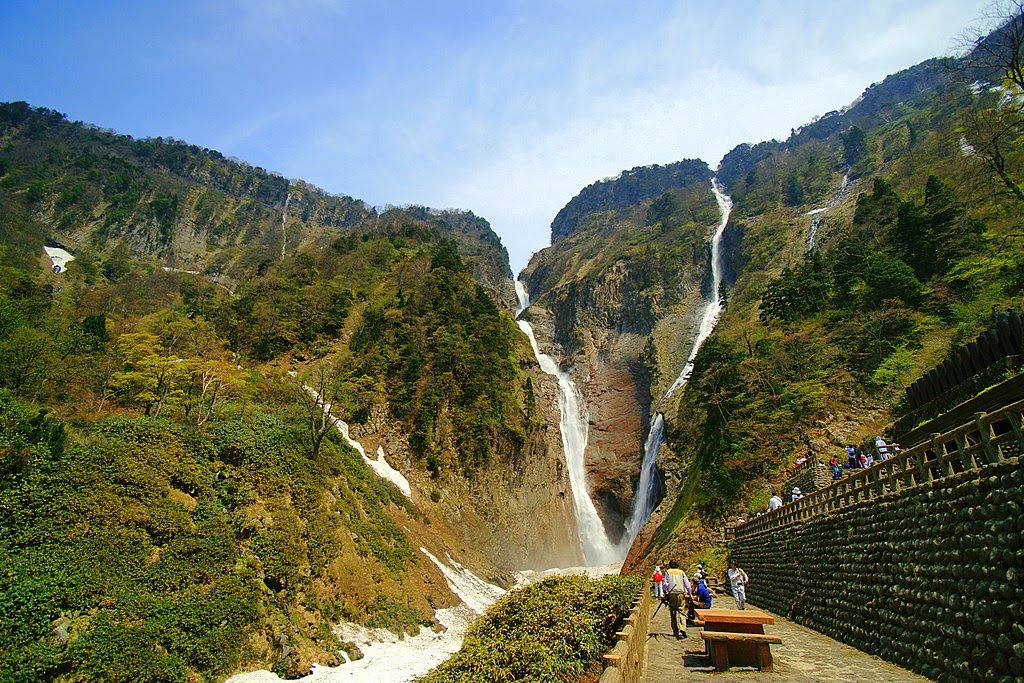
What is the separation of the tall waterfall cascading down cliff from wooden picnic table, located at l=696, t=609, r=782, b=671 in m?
36.0

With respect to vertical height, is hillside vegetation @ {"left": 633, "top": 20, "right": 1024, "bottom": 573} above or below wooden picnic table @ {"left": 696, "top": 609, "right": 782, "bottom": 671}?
above

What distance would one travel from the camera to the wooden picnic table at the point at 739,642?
8.68 metres

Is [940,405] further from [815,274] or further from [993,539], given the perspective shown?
[815,274]

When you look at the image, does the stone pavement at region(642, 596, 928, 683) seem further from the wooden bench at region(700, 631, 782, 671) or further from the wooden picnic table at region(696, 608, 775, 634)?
the wooden picnic table at region(696, 608, 775, 634)

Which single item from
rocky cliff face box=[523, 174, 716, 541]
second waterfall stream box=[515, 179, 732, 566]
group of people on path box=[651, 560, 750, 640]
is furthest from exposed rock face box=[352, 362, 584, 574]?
group of people on path box=[651, 560, 750, 640]

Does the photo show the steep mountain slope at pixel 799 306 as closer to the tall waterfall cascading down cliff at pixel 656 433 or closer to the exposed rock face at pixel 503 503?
the tall waterfall cascading down cliff at pixel 656 433

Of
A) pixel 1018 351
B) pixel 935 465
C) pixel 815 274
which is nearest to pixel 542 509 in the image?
pixel 815 274

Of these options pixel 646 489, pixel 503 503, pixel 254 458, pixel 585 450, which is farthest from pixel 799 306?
pixel 254 458

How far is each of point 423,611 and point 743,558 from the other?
1357 cm

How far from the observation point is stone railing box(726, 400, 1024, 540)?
6.57m

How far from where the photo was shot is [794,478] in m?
23.7

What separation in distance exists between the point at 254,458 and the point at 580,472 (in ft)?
142

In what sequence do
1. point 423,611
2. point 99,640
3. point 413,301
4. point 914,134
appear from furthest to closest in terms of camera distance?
point 914,134
point 413,301
point 423,611
point 99,640

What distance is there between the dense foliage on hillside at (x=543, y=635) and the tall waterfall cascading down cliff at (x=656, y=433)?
36239mm
